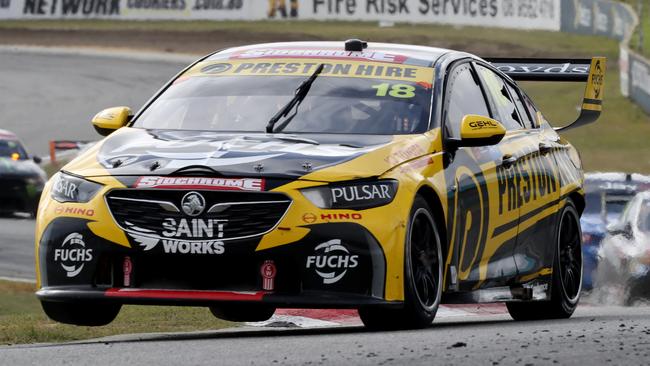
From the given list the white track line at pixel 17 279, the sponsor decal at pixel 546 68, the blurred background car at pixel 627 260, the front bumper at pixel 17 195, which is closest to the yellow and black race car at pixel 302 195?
the sponsor decal at pixel 546 68

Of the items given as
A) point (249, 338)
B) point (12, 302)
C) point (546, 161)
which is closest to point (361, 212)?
point (249, 338)

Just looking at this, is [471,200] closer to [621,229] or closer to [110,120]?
[110,120]

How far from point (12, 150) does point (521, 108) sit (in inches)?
686

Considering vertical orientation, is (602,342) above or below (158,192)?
below

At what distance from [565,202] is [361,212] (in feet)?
10.4

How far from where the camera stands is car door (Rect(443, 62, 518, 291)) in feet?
29.5

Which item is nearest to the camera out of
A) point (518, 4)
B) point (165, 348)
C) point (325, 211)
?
point (165, 348)

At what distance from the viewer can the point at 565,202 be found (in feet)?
35.7

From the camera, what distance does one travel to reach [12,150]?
27156 mm

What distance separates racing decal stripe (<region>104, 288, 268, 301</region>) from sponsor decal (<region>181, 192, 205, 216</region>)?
1.33 feet

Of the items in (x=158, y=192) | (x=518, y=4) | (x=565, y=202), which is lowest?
(x=518, y=4)

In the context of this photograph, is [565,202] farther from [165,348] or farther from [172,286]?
[165,348]

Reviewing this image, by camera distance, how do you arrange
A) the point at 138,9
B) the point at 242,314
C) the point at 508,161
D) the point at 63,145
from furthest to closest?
the point at 138,9 < the point at 63,145 < the point at 242,314 < the point at 508,161

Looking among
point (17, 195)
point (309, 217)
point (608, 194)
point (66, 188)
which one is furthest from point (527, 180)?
point (17, 195)
